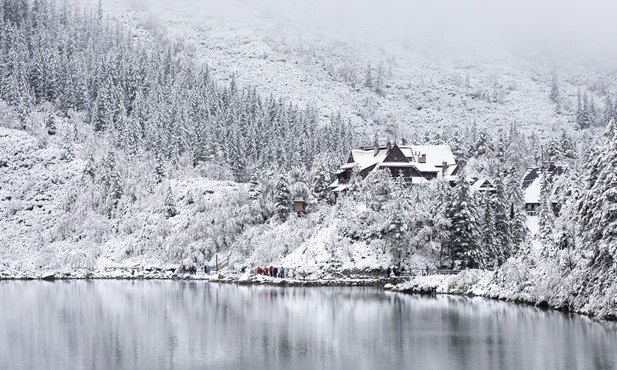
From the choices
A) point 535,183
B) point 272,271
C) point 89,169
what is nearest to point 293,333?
point 272,271

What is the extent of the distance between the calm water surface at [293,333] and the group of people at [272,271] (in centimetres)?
1396

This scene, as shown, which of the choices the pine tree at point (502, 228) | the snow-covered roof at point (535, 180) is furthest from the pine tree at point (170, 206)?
the snow-covered roof at point (535, 180)

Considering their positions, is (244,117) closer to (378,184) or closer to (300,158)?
(300,158)

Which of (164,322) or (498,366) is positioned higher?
(498,366)

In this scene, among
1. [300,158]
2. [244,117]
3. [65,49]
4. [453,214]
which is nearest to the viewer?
[453,214]

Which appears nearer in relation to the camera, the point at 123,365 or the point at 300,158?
the point at 123,365

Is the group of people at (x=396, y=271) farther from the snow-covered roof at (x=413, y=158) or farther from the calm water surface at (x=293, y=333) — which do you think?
the snow-covered roof at (x=413, y=158)

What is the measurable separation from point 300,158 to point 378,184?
42.6 meters

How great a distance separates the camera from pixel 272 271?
78250 millimetres

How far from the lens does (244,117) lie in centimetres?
13638

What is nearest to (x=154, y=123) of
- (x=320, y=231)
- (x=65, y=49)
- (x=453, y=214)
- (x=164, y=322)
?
(x=65, y=49)

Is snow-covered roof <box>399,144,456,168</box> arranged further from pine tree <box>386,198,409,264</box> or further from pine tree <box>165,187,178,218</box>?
pine tree <box>165,187,178,218</box>

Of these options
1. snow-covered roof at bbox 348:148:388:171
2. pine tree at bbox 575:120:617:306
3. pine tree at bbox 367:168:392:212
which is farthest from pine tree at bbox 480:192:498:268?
snow-covered roof at bbox 348:148:388:171

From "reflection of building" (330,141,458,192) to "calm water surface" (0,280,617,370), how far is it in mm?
36795
